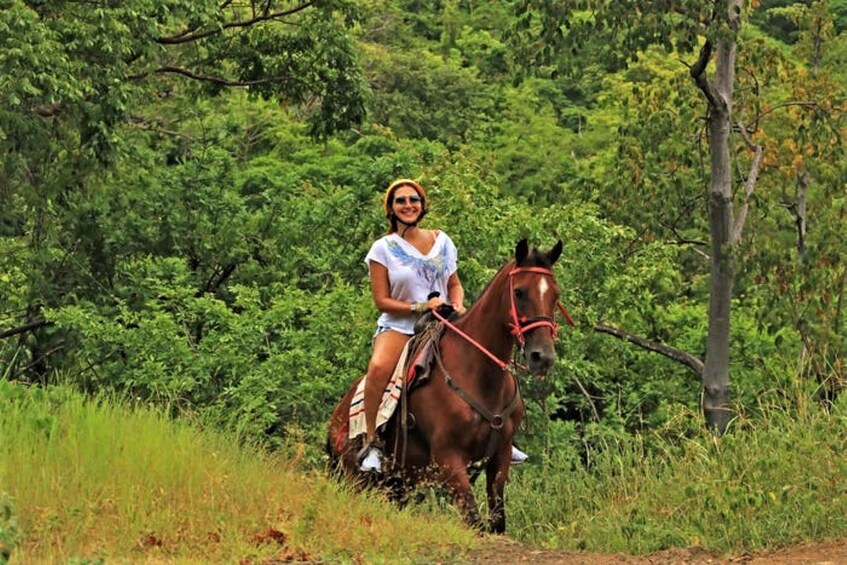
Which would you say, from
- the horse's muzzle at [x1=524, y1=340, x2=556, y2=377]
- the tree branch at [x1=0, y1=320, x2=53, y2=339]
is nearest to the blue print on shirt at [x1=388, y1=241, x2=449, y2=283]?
the horse's muzzle at [x1=524, y1=340, x2=556, y2=377]

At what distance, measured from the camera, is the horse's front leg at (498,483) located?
938 centimetres

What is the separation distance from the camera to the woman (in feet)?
32.1

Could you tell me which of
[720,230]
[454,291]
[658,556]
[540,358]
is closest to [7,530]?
[540,358]

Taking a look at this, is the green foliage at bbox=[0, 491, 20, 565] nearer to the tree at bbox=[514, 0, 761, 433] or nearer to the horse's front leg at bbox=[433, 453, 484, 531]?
the horse's front leg at bbox=[433, 453, 484, 531]

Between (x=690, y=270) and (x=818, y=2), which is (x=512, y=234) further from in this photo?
(x=690, y=270)

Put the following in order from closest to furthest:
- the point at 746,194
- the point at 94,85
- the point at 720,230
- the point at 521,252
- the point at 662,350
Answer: the point at 521,252
the point at 94,85
the point at 720,230
the point at 746,194
the point at 662,350

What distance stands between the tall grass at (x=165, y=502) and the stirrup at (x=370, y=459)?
4.39ft

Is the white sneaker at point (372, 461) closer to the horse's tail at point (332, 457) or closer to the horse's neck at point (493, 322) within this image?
the horse's tail at point (332, 457)

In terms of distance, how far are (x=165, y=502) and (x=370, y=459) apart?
2.92m

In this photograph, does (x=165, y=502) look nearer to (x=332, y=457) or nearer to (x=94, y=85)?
→ (x=332, y=457)

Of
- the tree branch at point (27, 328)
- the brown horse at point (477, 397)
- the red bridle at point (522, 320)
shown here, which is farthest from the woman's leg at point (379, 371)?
the tree branch at point (27, 328)

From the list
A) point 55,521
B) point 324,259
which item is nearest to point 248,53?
point 324,259

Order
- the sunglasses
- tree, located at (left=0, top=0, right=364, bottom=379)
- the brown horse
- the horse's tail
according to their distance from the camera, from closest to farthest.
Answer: the brown horse
the sunglasses
the horse's tail
tree, located at (left=0, top=0, right=364, bottom=379)

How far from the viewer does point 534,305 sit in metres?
8.83
